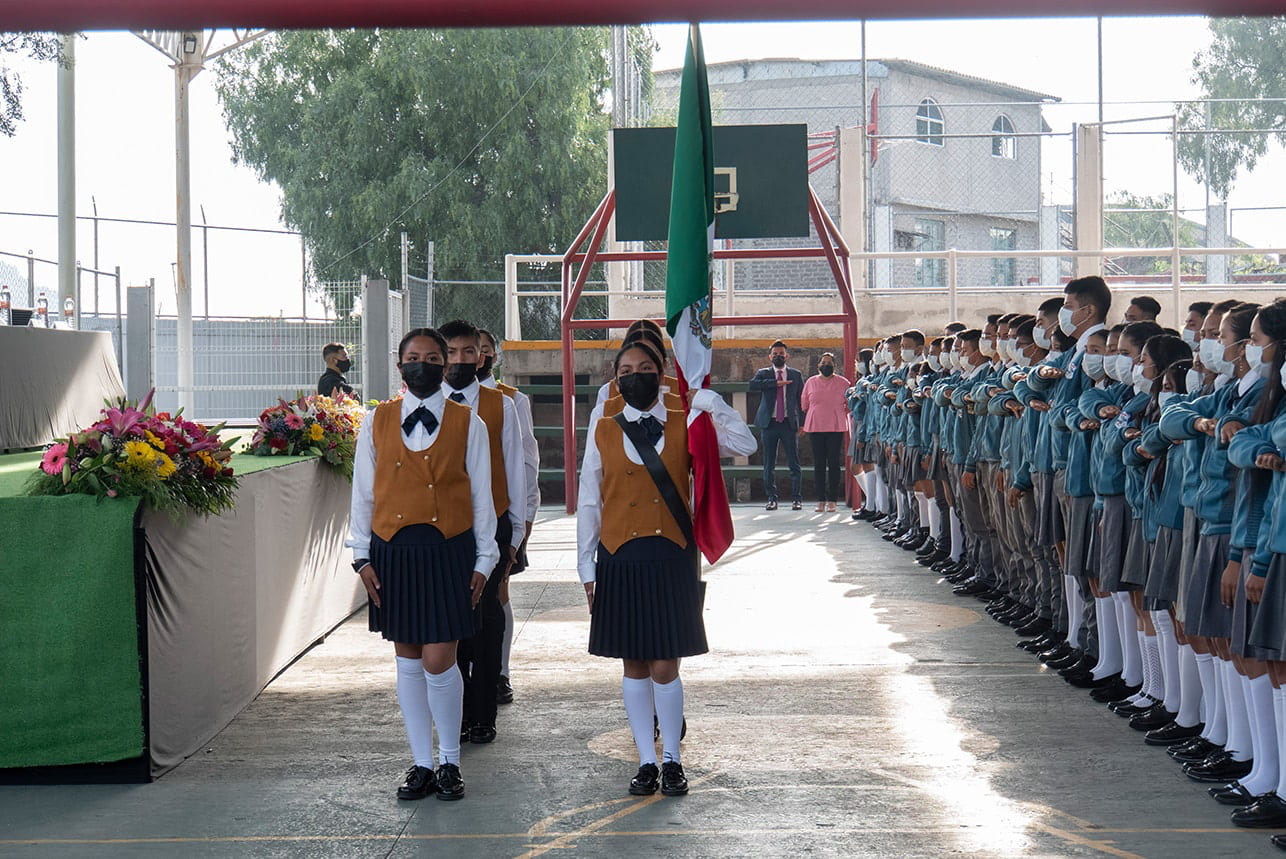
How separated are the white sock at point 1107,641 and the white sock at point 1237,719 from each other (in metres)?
1.67

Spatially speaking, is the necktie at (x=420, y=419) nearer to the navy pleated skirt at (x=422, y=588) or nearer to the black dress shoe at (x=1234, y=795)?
the navy pleated skirt at (x=422, y=588)

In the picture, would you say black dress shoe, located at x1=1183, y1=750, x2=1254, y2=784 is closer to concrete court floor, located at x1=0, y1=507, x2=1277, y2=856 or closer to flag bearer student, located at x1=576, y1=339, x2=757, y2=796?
concrete court floor, located at x1=0, y1=507, x2=1277, y2=856

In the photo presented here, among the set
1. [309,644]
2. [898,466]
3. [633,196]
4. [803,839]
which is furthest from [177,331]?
A: [803,839]

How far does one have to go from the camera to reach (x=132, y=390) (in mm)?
14391

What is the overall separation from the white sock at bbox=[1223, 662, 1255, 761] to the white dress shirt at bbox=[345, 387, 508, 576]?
9.15ft

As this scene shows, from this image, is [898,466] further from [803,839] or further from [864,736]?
[803,839]

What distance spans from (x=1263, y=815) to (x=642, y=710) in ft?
7.14

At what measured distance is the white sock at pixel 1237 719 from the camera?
559 centimetres

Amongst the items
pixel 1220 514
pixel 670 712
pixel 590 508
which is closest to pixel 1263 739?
pixel 1220 514

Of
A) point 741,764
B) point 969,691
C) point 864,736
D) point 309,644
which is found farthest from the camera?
point 309,644

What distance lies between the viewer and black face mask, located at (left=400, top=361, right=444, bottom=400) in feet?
18.1

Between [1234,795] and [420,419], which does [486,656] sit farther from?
[1234,795]

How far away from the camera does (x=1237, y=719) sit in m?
5.60

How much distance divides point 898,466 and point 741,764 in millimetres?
8519
